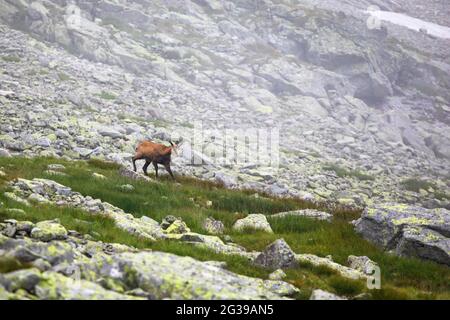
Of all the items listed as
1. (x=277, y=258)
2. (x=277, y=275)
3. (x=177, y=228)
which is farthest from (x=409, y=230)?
(x=177, y=228)

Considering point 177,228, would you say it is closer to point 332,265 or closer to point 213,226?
point 213,226

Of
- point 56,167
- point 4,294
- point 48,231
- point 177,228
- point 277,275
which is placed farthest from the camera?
point 56,167

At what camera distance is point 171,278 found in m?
5.68

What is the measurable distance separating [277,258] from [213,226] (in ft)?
11.2

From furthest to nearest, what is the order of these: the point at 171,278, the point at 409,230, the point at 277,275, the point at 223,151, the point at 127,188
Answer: the point at 223,151, the point at 127,188, the point at 409,230, the point at 277,275, the point at 171,278

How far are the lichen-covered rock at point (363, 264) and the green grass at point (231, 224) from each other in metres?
0.20

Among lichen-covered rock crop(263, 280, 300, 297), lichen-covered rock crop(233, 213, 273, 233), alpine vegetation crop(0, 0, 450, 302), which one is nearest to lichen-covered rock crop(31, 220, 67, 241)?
alpine vegetation crop(0, 0, 450, 302)

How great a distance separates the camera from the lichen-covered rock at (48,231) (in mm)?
7078

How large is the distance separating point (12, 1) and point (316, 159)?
30.3m

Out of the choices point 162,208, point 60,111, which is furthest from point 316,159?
point 162,208

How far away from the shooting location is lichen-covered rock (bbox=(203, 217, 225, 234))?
11.1 m

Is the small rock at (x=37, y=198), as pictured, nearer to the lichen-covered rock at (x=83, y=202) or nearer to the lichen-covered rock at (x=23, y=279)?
the lichen-covered rock at (x=83, y=202)

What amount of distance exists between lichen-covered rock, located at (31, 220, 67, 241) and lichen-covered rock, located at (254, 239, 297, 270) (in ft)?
10.8

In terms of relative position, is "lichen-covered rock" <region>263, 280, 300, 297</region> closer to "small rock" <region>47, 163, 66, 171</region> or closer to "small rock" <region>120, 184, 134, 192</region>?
"small rock" <region>120, 184, 134, 192</region>
